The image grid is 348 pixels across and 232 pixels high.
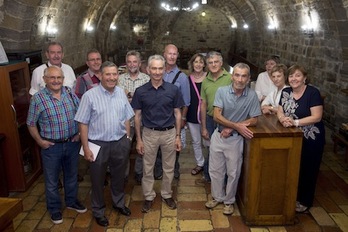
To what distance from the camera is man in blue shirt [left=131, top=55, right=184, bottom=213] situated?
3482 mm

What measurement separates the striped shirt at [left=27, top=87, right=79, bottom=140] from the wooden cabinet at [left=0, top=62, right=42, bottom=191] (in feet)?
2.72

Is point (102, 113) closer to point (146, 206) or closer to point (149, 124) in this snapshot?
point (149, 124)

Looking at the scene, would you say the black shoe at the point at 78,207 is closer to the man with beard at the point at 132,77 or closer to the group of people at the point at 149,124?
the group of people at the point at 149,124

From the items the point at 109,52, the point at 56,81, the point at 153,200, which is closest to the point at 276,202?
the point at 153,200

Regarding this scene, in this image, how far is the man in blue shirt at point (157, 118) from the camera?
3482 mm

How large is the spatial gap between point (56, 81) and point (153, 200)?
6.19ft

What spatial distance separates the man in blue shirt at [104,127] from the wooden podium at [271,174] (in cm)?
136

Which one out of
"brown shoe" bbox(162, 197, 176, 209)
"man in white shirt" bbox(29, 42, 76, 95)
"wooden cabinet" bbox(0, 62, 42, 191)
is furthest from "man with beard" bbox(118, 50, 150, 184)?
"wooden cabinet" bbox(0, 62, 42, 191)

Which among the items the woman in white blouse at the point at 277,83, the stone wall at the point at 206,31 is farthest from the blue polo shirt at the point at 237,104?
the stone wall at the point at 206,31

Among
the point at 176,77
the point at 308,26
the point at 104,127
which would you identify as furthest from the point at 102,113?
the point at 308,26

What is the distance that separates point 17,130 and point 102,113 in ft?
5.07

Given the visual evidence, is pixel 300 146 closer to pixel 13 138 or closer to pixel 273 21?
pixel 13 138

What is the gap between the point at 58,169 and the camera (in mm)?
3562

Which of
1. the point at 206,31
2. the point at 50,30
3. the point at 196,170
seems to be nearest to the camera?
the point at 196,170
